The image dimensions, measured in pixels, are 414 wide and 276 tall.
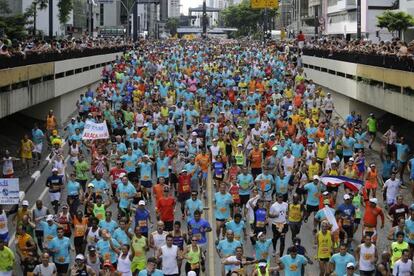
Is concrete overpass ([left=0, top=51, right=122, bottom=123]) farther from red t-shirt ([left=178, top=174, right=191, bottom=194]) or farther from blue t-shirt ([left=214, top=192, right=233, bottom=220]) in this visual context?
blue t-shirt ([left=214, top=192, right=233, bottom=220])

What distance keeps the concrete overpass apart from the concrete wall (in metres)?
11.0

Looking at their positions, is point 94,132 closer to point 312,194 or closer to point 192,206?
point 312,194

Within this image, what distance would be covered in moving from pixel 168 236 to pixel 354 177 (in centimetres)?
724

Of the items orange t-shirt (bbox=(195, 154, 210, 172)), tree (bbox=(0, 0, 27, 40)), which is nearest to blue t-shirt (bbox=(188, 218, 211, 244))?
orange t-shirt (bbox=(195, 154, 210, 172))

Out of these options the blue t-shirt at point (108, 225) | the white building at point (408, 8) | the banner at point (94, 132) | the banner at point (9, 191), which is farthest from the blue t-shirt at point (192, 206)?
the white building at point (408, 8)

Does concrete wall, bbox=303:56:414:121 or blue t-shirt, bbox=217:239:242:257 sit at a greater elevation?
concrete wall, bbox=303:56:414:121

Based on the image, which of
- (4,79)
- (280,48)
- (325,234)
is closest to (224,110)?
(4,79)

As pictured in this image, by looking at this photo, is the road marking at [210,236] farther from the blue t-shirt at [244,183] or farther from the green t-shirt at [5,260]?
the green t-shirt at [5,260]

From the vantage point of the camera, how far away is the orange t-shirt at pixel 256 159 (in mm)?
21844

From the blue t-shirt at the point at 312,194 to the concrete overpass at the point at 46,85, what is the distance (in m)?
10.7

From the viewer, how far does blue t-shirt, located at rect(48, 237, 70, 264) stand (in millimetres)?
14172

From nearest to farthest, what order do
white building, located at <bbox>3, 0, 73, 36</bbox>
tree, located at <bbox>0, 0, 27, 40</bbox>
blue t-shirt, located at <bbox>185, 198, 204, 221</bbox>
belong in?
blue t-shirt, located at <bbox>185, 198, 204, 221</bbox>, tree, located at <bbox>0, 0, 27, 40</bbox>, white building, located at <bbox>3, 0, 73, 36</bbox>

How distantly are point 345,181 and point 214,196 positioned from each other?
363 cm

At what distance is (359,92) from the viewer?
33.8m
